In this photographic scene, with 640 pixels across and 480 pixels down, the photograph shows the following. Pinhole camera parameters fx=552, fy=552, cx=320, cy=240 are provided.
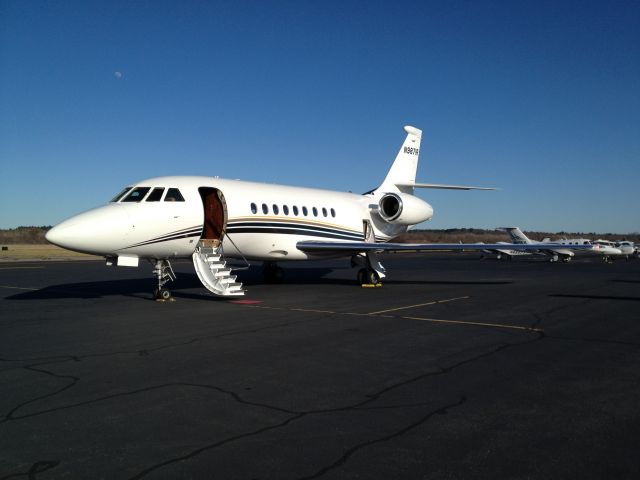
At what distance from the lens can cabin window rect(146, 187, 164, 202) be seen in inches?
583

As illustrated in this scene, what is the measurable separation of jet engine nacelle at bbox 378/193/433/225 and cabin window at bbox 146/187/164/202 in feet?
34.7

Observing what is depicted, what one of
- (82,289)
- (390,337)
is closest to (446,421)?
(390,337)

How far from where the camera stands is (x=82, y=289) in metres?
18.5

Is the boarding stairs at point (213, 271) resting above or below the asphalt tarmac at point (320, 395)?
above

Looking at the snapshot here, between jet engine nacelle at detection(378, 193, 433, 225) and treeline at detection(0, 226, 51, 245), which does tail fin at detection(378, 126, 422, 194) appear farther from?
treeline at detection(0, 226, 51, 245)

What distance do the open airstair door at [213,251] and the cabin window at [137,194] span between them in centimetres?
165

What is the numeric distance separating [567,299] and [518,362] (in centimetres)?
889

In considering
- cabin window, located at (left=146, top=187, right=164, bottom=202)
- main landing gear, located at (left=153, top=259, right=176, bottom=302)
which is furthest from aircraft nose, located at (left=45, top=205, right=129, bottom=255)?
main landing gear, located at (left=153, top=259, right=176, bottom=302)

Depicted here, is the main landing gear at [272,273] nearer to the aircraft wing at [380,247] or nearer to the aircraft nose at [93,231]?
the aircraft wing at [380,247]

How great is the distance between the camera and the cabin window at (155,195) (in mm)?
14812

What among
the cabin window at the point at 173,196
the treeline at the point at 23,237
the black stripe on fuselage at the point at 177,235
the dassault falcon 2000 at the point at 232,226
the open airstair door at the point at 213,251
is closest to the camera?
the dassault falcon 2000 at the point at 232,226

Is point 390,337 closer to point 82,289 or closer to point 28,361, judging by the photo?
point 28,361

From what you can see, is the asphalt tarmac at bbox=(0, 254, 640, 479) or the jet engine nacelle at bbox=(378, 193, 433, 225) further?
the jet engine nacelle at bbox=(378, 193, 433, 225)

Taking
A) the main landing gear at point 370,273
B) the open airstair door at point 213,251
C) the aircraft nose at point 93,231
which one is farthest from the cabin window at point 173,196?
the main landing gear at point 370,273
